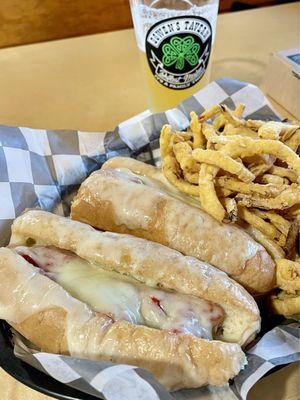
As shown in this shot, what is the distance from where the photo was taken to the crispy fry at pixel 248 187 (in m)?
1.00

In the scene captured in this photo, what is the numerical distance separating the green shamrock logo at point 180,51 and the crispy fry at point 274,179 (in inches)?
18.8

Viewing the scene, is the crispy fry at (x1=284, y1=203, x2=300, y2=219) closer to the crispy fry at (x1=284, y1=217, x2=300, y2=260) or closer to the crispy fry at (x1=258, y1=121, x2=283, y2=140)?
the crispy fry at (x1=284, y1=217, x2=300, y2=260)

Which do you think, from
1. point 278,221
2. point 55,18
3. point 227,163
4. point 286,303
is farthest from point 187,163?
point 55,18

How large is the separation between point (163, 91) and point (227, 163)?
0.55m

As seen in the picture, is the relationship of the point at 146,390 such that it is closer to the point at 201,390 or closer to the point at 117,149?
the point at 201,390

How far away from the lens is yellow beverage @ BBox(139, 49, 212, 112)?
4.76 ft

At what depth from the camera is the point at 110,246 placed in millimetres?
914

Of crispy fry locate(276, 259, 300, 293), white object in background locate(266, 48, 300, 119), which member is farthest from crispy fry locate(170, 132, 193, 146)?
white object in background locate(266, 48, 300, 119)

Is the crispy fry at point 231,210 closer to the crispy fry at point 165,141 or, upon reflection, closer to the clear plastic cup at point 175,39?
the crispy fry at point 165,141

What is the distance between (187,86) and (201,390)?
35.7 inches

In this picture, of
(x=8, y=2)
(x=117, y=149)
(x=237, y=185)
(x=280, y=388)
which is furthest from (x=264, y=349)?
(x=8, y=2)

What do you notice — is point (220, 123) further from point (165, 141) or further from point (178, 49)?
point (178, 49)

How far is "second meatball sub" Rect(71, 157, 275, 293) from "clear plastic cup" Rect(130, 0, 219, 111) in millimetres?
434

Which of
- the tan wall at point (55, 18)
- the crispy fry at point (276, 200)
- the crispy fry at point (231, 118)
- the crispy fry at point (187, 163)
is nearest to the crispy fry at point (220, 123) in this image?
the crispy fry at point (231, 118)
